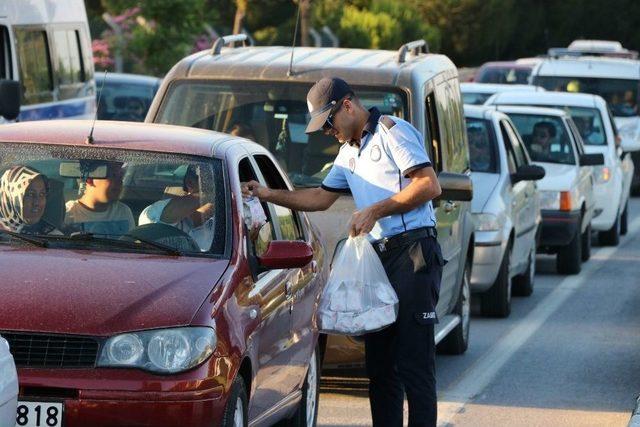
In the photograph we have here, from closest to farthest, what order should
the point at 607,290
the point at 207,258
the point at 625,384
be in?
the point at 207,258, the point at 625,384, the point at 607,290

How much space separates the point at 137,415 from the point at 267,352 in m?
1.04

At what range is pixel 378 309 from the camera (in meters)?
7.34

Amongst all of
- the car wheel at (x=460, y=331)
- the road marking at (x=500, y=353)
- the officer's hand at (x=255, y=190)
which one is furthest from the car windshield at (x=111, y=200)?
the car wheel at (x=460, y=331)

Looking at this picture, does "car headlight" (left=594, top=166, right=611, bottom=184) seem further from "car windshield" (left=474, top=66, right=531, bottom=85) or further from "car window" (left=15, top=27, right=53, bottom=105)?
"car windshield" (left=474, top=66, right=531, bottom=85)

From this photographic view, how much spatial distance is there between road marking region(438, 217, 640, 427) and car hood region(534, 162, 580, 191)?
3.10 feet

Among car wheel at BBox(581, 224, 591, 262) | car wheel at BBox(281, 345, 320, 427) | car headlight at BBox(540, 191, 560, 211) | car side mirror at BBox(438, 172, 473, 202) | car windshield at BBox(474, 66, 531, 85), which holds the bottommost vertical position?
car windshield at BBox(474, 66, 531, 85)

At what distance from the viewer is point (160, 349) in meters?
6.39

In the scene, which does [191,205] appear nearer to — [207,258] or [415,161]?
[207,258]

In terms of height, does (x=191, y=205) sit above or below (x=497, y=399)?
above

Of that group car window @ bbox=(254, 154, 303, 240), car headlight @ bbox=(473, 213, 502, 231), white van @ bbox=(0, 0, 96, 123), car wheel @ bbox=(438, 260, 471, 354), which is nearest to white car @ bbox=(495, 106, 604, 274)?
car headlight @ bbox=(473, 213, 502, 231)

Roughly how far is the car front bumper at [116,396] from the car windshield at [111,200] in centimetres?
93

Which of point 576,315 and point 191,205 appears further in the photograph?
point 576,315

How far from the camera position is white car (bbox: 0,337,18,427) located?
17.4 ft

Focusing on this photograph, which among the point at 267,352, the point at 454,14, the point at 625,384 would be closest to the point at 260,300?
the point at 267,352
